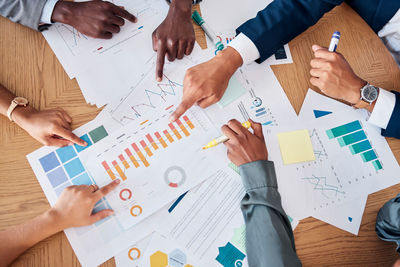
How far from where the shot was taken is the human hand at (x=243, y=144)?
0.80 metres

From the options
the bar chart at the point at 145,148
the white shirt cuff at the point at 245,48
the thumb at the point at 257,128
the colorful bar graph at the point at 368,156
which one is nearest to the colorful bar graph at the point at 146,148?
the bar chart at the point at 145,148

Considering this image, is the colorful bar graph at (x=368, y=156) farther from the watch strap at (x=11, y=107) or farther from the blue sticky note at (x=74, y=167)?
the watch strap at (x=11, y=107)

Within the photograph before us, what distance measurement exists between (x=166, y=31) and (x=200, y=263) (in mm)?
728

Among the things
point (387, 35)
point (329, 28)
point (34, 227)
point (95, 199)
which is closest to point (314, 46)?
point (329, 28)

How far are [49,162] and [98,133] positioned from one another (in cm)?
16

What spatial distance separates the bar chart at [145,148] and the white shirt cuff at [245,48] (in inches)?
11.9

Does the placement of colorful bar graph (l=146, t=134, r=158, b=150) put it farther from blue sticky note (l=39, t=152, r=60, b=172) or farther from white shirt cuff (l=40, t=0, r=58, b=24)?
white shirt cuff (l=40, t=0, r=58, b=24)

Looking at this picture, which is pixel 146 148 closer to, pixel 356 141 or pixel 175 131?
pixel 175 131

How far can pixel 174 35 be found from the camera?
34.7 inches

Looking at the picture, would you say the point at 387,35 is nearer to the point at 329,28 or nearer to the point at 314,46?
the point at 329,28

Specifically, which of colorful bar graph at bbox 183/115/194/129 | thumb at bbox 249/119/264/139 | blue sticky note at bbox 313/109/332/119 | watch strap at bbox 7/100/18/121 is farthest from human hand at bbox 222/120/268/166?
watch strap at bbox 7/100/18/121

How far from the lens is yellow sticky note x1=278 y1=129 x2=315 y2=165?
83 centimetres

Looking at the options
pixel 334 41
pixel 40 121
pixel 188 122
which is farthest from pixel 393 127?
pixel 40 121

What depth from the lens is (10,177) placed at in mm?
758
